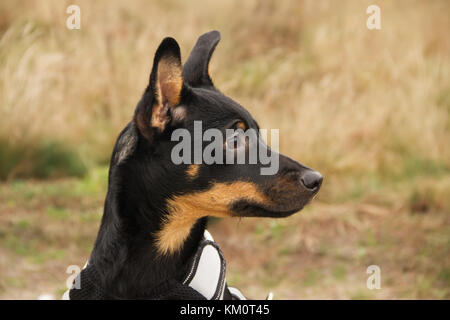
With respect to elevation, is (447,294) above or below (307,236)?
below

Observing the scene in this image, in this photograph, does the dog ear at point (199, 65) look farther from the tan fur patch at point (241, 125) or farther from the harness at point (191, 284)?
the harness at point (191, 284)

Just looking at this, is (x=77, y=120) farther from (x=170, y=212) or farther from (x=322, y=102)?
(x=170, y=212)

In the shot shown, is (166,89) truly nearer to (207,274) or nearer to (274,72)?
(207,274)

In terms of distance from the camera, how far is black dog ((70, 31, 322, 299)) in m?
2.86

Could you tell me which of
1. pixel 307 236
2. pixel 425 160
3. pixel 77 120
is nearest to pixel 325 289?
pixel 307 236

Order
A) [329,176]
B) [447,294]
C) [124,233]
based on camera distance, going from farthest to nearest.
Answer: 1. [329,176]
2. [447,294]
3. [124,233]

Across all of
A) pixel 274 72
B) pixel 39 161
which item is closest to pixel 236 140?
pixel 39 161

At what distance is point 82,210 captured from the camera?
601cm

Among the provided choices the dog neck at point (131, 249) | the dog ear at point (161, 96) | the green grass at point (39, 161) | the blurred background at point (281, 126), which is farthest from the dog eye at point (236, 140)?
the green grass at point (39, 161)

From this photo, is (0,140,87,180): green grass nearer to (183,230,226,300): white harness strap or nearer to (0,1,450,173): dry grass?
(0,1,450,173): dry grass

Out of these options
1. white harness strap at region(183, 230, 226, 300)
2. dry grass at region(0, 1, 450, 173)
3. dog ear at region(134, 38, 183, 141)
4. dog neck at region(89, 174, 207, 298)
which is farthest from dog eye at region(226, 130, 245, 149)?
dry grass at region(0, 1, 450, 173)

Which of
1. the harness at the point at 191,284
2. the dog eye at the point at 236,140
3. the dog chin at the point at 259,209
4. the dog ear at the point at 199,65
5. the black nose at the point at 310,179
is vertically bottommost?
the harness at the point at 191,284

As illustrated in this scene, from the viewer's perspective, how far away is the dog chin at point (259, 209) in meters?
2.88

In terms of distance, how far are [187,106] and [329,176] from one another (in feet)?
→ 12.3
